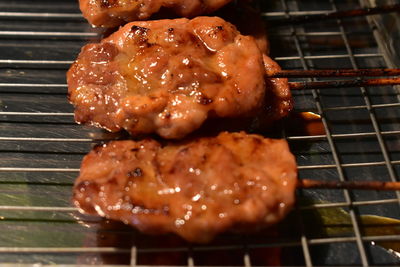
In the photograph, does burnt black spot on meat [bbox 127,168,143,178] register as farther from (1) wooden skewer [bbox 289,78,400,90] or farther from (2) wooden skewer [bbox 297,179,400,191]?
(1) wooden skewer [bbox 289,78,400,90]

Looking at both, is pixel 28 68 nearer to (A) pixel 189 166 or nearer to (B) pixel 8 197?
(B) pixel 8 197

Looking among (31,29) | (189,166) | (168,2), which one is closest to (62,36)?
(31,29)

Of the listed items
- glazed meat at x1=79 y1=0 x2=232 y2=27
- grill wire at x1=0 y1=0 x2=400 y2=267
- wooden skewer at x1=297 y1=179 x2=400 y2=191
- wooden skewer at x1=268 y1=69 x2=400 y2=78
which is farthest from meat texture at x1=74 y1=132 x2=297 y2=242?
glazed meat at x1=79 y1=0 x2=232 y2=27

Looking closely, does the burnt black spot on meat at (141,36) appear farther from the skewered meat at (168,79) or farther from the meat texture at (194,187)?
the meat texture at (194,187)

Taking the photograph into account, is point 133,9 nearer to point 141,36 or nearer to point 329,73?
point 141,36

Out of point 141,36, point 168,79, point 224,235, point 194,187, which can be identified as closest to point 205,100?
point 168,79

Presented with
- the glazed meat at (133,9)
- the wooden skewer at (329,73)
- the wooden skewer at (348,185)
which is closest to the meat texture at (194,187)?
the wooden skewer at (348,185)
